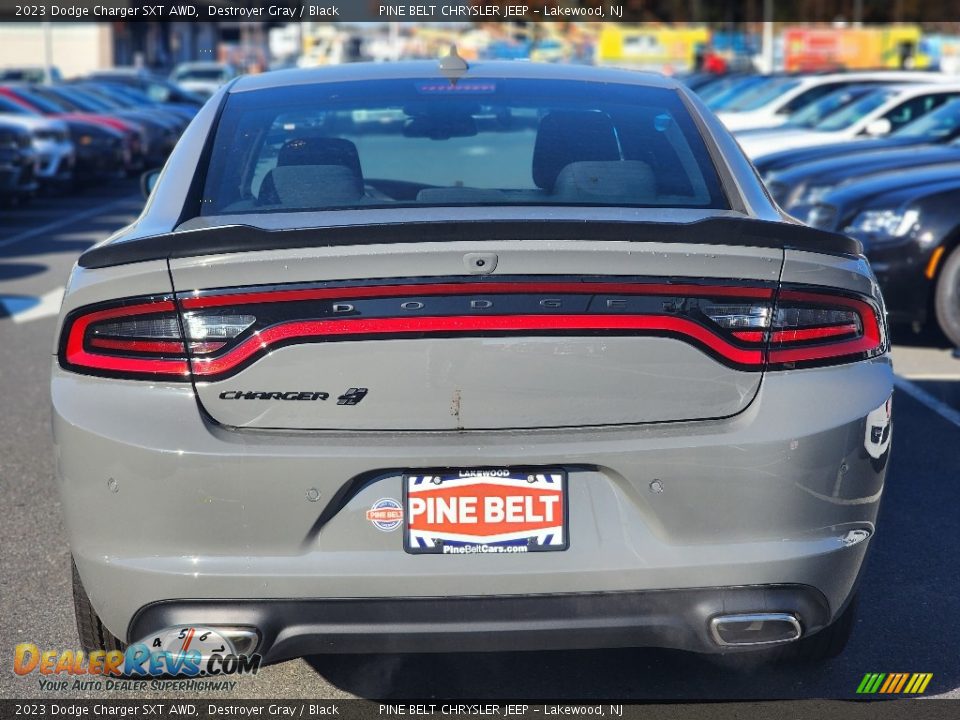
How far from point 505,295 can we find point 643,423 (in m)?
0.41

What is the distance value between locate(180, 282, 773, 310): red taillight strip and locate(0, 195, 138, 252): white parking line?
40.4ft

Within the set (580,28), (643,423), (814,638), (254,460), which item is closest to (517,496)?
(643,423)

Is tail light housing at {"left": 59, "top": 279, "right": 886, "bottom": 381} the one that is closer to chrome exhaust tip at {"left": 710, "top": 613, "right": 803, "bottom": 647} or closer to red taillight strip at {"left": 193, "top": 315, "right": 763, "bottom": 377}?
red taillight strip at {"left": 193, "top": 315, "right": 763, "bottom": 377}

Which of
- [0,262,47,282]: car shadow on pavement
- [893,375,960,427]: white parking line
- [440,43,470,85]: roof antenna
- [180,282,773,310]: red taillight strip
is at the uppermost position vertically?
[440,43,470,85]: roof antenna

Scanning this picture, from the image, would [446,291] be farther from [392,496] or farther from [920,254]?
[920,254]

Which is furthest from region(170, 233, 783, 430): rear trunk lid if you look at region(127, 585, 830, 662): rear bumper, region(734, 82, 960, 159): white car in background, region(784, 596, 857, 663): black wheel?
region(734, 82, 960, 159): white car in background

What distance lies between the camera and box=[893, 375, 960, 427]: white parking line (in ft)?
22.6

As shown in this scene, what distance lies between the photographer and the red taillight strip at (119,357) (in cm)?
305

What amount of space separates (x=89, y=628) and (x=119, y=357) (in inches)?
31.6

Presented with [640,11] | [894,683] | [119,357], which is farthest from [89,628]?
[640,11]

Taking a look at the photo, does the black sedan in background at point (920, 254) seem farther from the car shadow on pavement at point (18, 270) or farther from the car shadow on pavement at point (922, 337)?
the car shadow on pavement at point (18, 270)

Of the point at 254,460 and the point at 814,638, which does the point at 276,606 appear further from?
the point at 814,638

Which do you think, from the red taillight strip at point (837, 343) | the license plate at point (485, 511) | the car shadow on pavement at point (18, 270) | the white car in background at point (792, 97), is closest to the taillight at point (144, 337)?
the license plate at point (485, 511)

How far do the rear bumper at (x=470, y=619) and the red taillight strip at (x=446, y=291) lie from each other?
637mm
